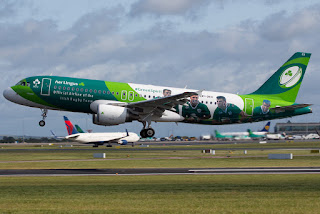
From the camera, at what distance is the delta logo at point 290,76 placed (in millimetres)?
65375

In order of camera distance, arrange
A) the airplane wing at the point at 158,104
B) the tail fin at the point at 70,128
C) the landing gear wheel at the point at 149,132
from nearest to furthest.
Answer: the airplane wing at the point at 158,104 < the landing gear wheel at the point at 149,132 < the tail fin at the point at 70,128

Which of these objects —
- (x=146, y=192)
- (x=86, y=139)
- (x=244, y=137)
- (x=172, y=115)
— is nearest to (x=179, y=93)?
(x=172, y=115)

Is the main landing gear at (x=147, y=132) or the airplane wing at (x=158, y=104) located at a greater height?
the airplane wing at (x=158, y=104)

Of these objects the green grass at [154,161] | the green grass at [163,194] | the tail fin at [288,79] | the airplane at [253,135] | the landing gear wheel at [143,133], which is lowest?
the green grass at [163,194]

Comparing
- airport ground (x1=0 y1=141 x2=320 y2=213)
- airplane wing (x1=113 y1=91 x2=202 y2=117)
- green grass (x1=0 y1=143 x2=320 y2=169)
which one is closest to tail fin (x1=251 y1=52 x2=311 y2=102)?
green grass (x1=0 y1=143 x2=320 y2=169)

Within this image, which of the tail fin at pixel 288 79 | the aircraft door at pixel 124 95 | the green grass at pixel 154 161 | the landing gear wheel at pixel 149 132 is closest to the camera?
the green grass at pixel 154 161

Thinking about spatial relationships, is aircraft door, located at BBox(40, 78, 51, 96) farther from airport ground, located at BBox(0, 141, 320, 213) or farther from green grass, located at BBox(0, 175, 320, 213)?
green grass, located at BBox(0, 175, 320, 213)

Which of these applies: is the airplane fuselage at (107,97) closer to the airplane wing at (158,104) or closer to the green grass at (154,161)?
the airplane wing at (158,104)

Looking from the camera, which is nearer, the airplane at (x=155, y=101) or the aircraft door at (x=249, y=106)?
the airplane at (x=155, y=101)

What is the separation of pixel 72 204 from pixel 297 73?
50.9 metres

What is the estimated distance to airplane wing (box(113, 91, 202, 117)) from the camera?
55812 millimetres

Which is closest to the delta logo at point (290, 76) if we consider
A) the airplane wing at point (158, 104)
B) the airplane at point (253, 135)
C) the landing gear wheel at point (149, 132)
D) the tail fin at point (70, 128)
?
the airplane wing at point (158, 104)

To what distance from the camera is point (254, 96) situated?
207 feet

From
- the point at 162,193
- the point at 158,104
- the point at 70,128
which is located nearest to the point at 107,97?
the point at 158,104
